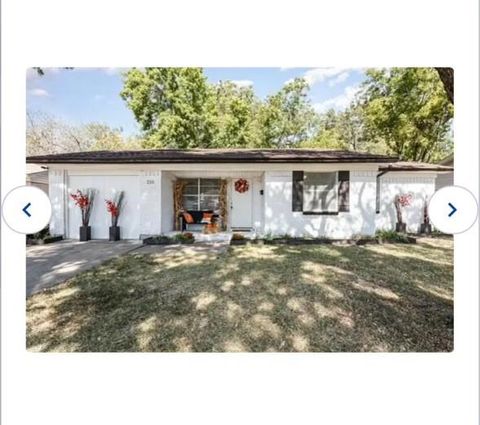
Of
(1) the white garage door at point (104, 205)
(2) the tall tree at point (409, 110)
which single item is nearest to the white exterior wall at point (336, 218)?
(1) the white garage door at point (104, 205)

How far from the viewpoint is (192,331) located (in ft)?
7.41

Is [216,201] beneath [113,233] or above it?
above

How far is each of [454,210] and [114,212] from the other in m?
7.31

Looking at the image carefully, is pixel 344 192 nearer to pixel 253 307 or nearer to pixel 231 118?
pixel 253 307

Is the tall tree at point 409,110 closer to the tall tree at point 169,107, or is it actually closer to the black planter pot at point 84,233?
the tall tree at point 169,107

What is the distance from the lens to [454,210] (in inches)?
64.4

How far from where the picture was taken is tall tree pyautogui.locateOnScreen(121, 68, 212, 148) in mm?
13883

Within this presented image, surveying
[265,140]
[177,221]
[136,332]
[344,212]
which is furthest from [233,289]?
[265,140]

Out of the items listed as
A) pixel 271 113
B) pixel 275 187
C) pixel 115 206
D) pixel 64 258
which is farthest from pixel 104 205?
pixel 271 113

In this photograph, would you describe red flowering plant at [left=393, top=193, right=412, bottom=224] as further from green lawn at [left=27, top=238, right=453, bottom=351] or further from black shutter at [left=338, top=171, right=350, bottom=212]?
green lawn at [left=27, top=238, right=453, bottom=351]

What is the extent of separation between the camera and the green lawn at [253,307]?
207 centimetres

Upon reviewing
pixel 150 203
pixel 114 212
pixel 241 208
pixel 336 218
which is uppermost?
pixel 150 203

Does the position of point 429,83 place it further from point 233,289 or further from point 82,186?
point 82,186
